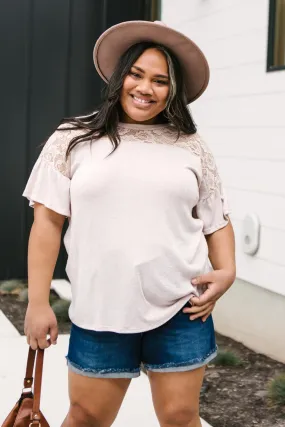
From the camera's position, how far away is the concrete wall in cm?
525

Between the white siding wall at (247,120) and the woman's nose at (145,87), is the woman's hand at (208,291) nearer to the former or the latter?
the woman's nose at (145,87)

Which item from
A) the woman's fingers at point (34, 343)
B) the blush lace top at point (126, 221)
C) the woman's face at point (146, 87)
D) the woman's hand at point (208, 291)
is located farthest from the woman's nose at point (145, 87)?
the woman's fingers at point (34, 343)

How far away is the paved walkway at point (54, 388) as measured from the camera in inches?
161

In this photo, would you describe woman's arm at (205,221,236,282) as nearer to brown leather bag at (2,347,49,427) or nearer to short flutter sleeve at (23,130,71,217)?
short flutter sleeve at (23,130,71,217)

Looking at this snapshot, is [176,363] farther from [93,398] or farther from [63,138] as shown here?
[63,138]

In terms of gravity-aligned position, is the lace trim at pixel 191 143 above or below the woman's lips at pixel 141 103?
below

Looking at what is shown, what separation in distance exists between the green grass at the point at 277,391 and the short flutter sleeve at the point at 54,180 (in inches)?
84.3

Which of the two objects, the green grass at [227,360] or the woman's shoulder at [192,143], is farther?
the green grass at [227,360]

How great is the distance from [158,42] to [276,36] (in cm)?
278

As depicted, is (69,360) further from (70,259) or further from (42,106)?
(42,106)

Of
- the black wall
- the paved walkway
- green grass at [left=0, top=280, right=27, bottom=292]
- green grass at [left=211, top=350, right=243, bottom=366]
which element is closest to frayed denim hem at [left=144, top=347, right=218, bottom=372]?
the paved walkway

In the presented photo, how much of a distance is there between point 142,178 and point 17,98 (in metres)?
4.95

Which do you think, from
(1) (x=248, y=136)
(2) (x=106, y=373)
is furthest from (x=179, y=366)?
(1) (x=248, y=136)

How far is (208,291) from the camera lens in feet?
9.08
